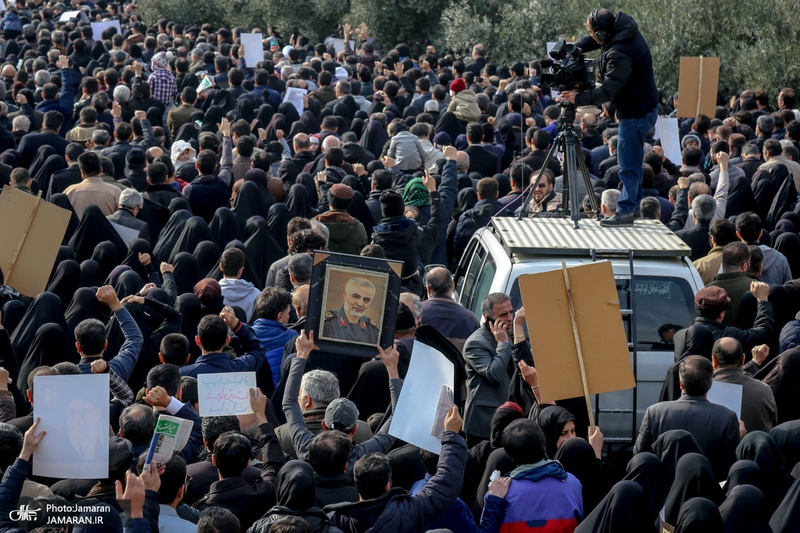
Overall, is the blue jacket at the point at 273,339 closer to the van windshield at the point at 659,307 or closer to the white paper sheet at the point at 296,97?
the van windshield at the point at 659,307

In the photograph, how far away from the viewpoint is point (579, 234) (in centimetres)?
714

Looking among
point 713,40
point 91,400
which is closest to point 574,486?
point 91,400

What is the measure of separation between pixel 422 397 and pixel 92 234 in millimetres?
5255

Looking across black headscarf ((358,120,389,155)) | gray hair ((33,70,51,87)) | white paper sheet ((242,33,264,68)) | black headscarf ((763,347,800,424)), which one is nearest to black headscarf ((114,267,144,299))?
black headscarf ((763,347,800,424))

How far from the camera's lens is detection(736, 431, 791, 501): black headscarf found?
526 cm

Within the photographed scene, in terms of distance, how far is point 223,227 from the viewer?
33.4 ft

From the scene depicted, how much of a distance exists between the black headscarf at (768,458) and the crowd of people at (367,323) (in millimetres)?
21

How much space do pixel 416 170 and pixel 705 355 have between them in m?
6.20

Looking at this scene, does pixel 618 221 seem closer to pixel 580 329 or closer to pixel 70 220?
pixel 580 329

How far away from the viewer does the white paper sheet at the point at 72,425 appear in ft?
16.4

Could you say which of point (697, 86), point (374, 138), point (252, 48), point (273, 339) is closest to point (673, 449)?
point (273, 339)

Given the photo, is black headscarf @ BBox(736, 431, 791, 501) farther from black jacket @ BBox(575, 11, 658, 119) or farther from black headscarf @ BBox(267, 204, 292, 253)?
black headscarf @ BBox(267, 204, 292, 253)

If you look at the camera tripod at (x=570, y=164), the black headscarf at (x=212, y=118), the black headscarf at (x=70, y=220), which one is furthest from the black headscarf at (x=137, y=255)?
the black headscarf at (x=212, y=118)

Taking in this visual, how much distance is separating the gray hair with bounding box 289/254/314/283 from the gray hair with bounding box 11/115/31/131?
7.25 metres
